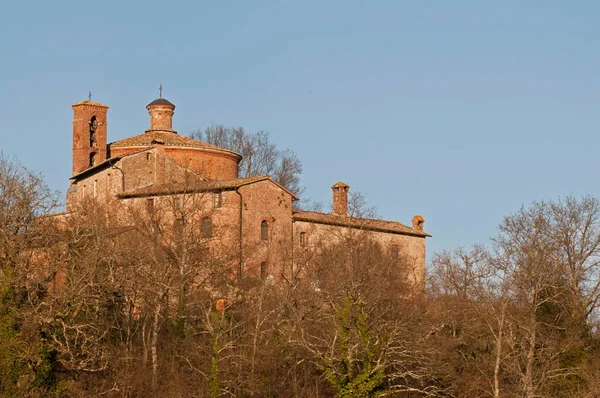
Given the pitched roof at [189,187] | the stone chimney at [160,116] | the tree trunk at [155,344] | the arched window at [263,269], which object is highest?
the stone chimney at [160,116]

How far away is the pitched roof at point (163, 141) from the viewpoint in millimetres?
42875

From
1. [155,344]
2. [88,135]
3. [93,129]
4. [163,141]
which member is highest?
[93,129]

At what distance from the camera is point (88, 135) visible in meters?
44.2

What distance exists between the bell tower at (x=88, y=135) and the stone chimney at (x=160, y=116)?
2.32 meters

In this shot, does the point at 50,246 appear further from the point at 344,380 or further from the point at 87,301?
the point at 344,380

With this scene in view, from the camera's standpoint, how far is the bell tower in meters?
44.1

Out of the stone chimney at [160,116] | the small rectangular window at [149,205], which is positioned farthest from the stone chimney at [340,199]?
the small rectangular window at [149,205]

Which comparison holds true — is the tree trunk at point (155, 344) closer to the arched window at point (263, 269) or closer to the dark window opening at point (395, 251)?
the arched window at point (263, 269)

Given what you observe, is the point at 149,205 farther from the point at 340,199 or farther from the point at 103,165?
the point at 340,199

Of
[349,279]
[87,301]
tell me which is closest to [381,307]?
[349,279]

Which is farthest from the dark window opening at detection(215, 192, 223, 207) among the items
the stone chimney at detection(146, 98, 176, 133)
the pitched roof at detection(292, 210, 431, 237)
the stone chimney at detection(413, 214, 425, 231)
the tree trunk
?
the stone chimney at detection(413, 214, 425, 231)

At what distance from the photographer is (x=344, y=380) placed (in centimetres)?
2848

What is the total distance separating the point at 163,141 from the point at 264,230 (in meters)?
6.34

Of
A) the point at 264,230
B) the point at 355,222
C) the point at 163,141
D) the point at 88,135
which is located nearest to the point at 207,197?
the point at 264,230
